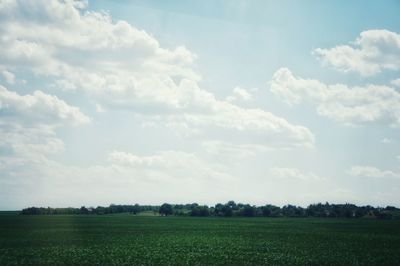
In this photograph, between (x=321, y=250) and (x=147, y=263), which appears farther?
(x=321, y=250)

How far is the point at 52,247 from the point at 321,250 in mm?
38388

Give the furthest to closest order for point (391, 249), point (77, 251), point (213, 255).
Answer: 1. point (391, 249)
2. point (77, 251)
3. point (213, 255)

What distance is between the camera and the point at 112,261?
44531 millimetres

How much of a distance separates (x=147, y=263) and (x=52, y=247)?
70.2ft

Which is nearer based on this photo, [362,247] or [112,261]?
[112,261]

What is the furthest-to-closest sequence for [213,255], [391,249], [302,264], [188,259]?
[391,249]
[213,255]
[188,259]
[302,264]

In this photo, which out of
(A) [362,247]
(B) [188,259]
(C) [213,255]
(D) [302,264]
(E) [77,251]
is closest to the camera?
(D) [302,264]

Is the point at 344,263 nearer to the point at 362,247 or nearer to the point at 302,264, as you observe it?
the point at 302,264

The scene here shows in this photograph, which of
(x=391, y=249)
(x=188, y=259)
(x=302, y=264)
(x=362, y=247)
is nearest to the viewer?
(x=302, y=264)

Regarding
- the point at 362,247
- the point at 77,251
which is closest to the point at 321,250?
the point at 362,247

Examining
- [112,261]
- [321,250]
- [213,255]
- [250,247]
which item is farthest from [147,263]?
[321,250]

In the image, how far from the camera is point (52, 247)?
57.9 m

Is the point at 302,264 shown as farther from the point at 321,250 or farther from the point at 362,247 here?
the point at 362,247

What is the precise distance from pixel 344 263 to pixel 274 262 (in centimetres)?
760
